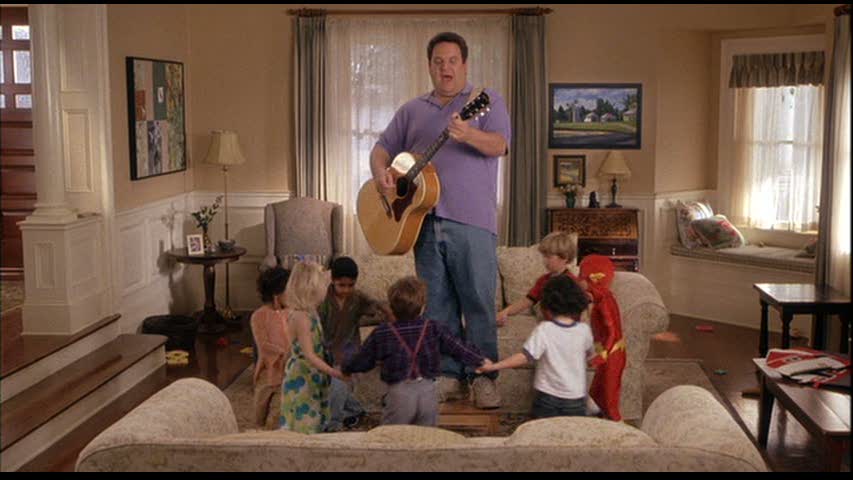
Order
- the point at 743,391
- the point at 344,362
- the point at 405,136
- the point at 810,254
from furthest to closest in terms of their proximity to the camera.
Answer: the point at 810,254, the point at 743,391, the point at 405,136, the point at 344,362

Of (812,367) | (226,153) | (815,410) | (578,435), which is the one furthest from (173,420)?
(226,153)

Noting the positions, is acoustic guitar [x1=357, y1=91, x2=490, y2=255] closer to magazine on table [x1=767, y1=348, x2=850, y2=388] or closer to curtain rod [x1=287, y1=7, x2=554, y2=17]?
magazine on table [x1=767, y1=348, x2=850, y2=388]

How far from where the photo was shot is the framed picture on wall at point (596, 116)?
28.3ft

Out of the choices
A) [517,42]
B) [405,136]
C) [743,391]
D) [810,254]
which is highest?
[517,42]

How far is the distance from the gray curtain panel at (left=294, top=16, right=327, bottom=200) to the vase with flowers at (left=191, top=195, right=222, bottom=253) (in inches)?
29.5

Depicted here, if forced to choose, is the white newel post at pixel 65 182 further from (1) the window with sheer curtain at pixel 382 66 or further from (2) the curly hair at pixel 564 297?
(2) the curly hair at pixel 564 297

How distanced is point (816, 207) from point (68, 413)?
19.8 feet

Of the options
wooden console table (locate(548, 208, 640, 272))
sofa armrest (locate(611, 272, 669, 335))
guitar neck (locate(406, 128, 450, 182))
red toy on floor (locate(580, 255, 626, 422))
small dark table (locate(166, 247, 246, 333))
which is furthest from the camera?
wooden console table (locate(548, 208, 640, 272))

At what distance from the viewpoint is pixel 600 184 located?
8773 millimetres

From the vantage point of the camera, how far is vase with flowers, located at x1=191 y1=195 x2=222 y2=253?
26.2 feet

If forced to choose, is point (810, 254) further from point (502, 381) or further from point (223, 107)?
point (223, 107)

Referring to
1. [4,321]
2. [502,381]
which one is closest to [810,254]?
[502,381]

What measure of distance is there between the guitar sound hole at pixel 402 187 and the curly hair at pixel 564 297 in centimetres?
85

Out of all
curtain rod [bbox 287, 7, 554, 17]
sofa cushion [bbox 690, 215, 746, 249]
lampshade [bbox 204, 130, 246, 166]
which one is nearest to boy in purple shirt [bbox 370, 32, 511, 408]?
lampshade [bbox 204, 130, 246, 166]
